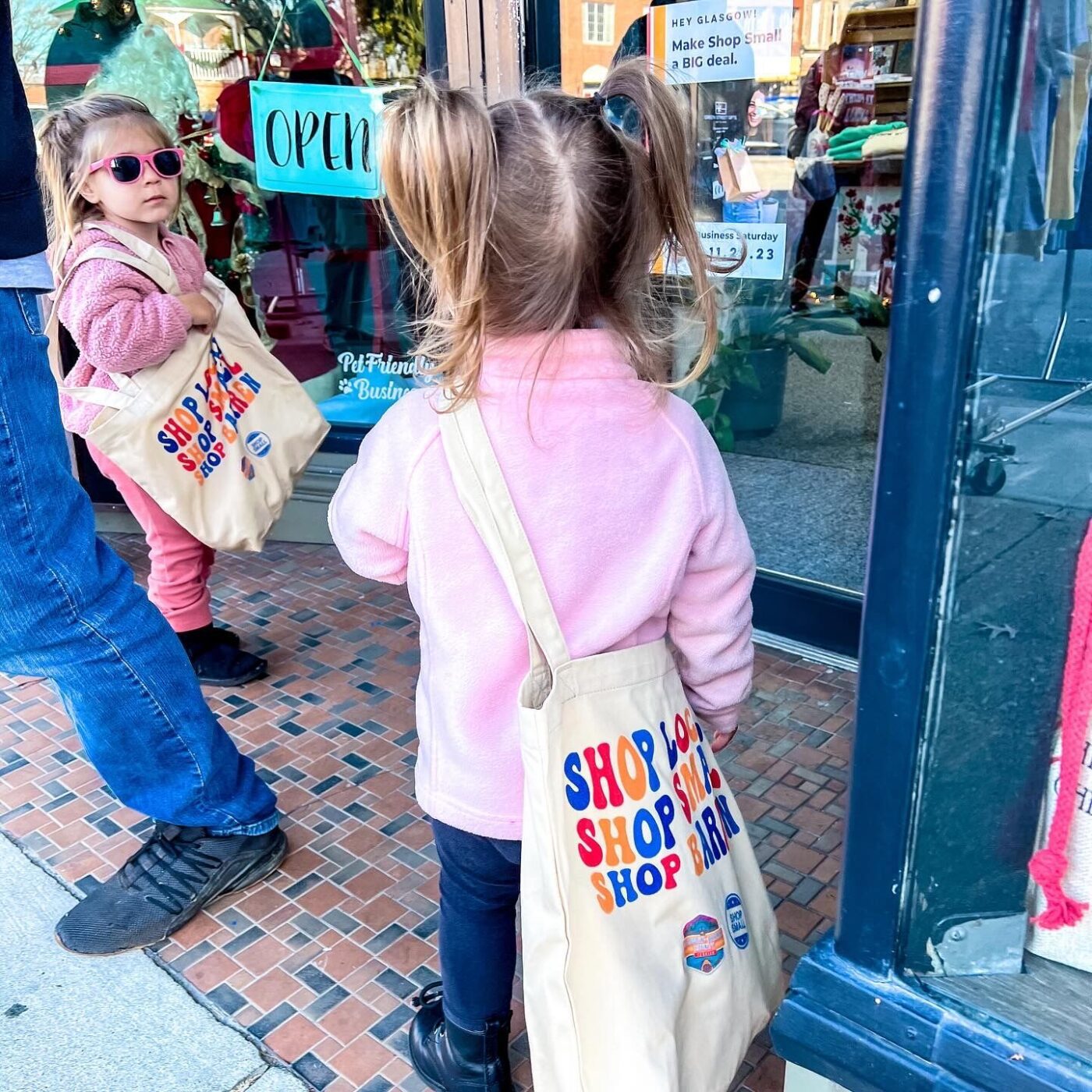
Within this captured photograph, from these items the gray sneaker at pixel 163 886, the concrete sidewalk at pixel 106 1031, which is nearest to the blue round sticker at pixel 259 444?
the gray sneaker at pixel 163 886

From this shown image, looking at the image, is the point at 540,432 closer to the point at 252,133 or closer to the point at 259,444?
the point at 259,444

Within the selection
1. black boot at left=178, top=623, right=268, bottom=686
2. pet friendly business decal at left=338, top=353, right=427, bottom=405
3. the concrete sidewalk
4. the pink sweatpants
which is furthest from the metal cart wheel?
pet friendly business decal at left=338, top=353, right=427, bottom=405

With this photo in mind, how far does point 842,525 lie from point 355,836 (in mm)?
1709

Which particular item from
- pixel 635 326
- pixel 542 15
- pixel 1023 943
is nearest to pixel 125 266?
pixel 542 15

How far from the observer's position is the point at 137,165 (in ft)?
8.46

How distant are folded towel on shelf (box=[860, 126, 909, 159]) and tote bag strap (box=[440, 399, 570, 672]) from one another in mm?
2059

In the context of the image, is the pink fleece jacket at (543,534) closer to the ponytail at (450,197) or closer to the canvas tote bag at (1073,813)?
the ponytail at (450,197)

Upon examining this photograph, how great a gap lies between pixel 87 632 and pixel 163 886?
0.60 m

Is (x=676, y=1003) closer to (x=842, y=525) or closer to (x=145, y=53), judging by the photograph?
(x=842, y=525)

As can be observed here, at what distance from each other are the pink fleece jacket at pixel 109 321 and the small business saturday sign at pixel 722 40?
157cm

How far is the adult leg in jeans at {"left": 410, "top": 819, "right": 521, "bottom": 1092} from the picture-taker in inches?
62.9

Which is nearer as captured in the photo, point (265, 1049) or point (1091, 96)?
point (1091, 96)

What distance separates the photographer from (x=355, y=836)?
2492mm

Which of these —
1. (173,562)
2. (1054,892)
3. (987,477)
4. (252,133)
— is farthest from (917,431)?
(252,133)
